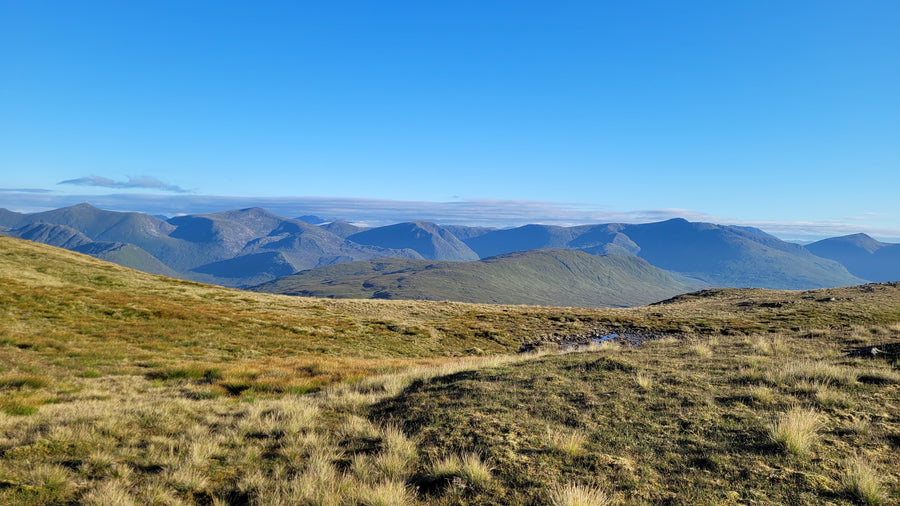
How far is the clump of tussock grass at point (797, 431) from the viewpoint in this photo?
22.7 feet

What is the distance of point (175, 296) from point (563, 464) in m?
48.8

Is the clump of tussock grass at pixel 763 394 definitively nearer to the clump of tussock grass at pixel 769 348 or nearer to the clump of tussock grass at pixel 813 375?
the clump of tussock grass at pixel 813 375

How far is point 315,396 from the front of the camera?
13141 mm

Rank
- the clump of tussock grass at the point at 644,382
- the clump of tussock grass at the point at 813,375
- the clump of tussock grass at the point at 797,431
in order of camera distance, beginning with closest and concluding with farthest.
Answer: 1. the clump of tussock grass at the point at 797,431
2. the clump of tussock grass at the point at 813,375
3. the clump of tussock grass at the point at 644,382

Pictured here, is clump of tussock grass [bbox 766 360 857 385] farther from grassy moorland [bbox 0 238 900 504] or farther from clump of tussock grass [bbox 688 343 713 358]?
clump of tussock grass [bbox 688 343 713 358]

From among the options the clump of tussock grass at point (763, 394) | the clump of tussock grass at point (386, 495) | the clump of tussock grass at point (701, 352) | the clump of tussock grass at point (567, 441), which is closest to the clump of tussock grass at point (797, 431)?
the clump of tussock grass at point (763, 394)

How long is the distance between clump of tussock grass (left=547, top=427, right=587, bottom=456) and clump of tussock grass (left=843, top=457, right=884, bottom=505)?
3.83 m

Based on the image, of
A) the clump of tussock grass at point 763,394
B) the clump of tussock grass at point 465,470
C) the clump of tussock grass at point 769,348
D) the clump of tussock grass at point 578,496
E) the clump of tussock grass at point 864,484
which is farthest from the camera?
the clump of tussock grass at point 769,348

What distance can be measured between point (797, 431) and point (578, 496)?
488 centimetres

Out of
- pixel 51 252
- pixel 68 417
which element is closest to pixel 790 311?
pixel 68 417

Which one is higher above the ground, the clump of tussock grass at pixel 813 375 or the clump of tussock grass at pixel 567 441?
the clump of tussock grass at pixel 813 375

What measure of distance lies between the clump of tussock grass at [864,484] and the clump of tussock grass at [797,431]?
72 centimetres

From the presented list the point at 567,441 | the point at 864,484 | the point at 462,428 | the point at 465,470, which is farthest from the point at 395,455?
the point at 864,484

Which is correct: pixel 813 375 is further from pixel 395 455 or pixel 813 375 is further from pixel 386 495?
pixel 386 495
